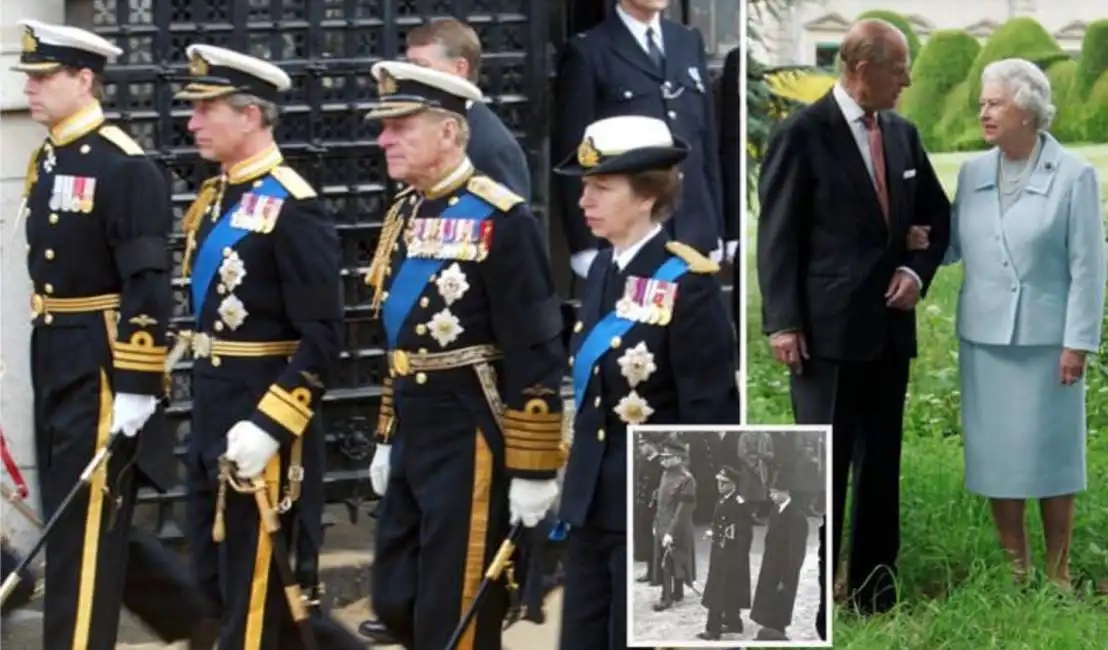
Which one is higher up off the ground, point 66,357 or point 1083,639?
point 66,357

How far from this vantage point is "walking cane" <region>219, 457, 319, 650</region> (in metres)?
6.56

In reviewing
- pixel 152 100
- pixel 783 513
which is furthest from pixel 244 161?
pixel 783 513

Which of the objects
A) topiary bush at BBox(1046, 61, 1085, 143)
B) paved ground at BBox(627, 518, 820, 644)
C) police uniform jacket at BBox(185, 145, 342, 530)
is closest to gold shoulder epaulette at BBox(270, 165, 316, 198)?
police uniform jacket at BBox(185, 145, 342, 530)

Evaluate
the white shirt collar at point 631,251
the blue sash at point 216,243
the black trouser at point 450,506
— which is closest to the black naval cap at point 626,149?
the white shirt collar at point 631,251

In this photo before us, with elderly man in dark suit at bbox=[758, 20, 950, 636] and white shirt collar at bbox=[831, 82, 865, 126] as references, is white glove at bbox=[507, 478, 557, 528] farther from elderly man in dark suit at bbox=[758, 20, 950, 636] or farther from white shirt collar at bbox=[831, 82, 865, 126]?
white shirt collar at bbox=[831, 82, 865, 126]

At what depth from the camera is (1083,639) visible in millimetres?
6629

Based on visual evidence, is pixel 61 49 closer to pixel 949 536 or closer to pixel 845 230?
pixel 845 230

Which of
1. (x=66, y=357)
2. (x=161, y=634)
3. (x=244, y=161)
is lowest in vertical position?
(x=161, y=634)

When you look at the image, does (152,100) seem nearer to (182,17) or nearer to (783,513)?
(182,17)

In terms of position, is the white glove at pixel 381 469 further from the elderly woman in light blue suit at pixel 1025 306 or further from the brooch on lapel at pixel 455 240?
the elderly woman in light blue suit at pixel 1025 306

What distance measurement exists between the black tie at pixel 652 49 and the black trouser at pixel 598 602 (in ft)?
3.73

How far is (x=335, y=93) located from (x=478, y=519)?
3.43 ft

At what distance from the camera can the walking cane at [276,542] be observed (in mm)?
6562

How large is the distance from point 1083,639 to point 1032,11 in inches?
52.6
